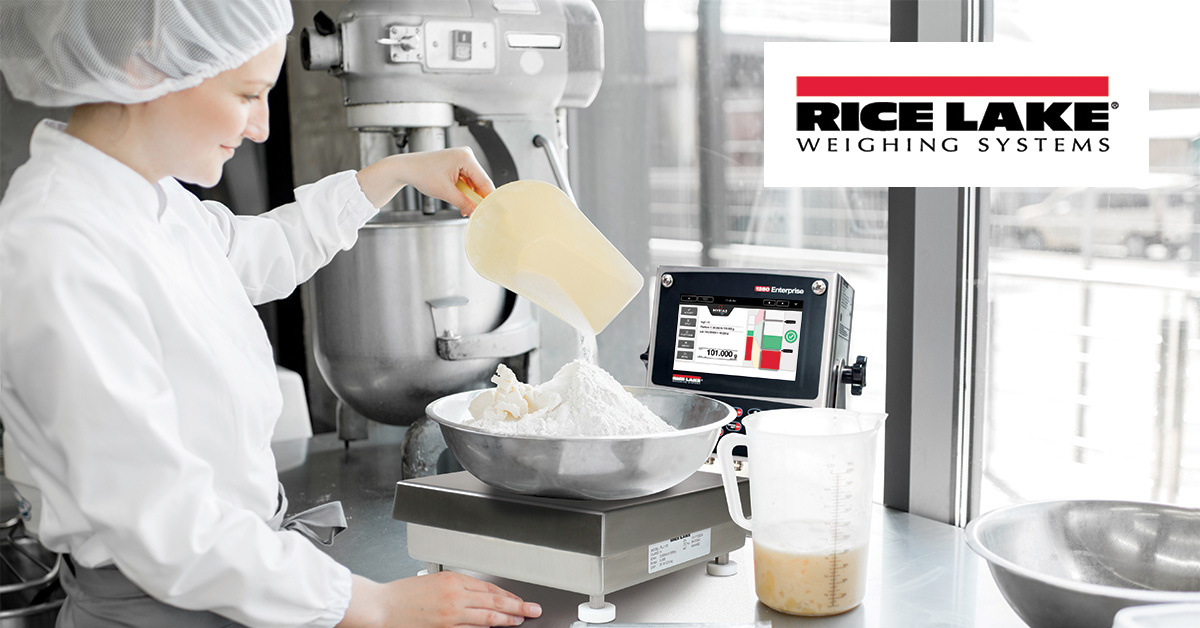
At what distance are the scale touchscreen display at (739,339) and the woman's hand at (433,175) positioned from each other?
0.43 metres

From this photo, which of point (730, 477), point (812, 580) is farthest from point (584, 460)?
point (812, 580)

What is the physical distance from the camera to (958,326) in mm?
1477

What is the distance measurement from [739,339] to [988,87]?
21.5 inches

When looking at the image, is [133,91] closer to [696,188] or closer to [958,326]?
A: [958,326]

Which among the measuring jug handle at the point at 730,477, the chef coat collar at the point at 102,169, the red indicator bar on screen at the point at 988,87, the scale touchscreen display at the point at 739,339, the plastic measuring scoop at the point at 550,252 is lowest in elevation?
the measuring jug handle at the point at 730,477

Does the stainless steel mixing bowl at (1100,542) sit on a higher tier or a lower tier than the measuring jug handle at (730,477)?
lower

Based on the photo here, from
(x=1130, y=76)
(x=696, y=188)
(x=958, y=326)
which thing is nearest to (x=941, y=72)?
(x=1130, y=76)

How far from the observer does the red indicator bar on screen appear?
149cm

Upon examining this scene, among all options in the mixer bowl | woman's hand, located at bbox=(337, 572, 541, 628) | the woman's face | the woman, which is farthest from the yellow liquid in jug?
the mixer bowl

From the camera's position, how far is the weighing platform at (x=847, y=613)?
111 cm

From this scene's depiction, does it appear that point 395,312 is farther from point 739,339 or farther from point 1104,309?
point 1104,309

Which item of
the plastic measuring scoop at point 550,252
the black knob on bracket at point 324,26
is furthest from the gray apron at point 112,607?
the black knob on bracket at point 324,26

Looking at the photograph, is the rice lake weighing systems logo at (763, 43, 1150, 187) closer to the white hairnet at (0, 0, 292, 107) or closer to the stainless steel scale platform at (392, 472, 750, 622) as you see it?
the stainless steel scale platform at (392, 472, 750, 622)

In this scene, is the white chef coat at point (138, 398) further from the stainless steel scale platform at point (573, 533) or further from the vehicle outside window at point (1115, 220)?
the vehicle outside window at point (1115, 220)
